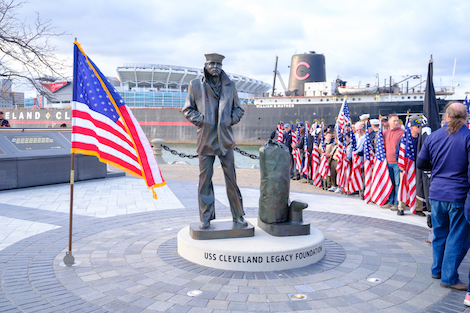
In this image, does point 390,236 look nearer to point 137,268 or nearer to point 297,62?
point 137,268

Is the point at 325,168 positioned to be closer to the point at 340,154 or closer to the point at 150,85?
the point at 340,154

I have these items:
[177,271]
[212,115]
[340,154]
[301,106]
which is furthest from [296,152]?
[301,106]

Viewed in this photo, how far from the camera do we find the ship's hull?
106 feet

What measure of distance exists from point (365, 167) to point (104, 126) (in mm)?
5918

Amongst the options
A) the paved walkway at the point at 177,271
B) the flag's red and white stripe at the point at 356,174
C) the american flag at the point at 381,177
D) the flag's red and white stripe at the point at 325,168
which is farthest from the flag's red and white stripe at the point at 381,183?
the flag's red and white stripe at the point at 325,168

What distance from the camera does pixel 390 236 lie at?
518 centimetres

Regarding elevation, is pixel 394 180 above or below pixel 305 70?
Result: below

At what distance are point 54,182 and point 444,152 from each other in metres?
9.14

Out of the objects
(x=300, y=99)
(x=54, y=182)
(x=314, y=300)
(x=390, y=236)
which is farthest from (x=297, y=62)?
(x=314, y=300)

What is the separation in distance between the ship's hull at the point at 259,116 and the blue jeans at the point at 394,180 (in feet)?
72.7

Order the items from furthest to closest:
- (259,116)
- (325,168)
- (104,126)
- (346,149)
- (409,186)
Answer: (259,116), (325,168), (346,149), (409,186), (104,126)

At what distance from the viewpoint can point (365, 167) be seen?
8070 mm

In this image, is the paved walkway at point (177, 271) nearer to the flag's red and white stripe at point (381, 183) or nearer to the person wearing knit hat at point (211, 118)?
the flag's red and white stripe at point (381, 183)

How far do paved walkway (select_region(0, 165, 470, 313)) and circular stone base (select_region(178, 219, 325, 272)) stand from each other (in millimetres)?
103
